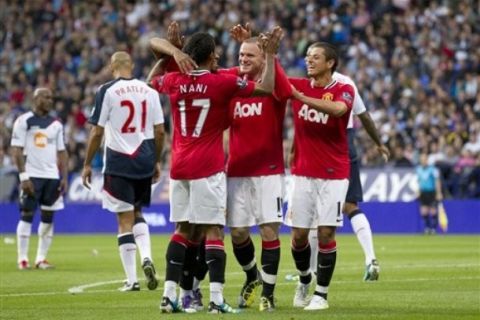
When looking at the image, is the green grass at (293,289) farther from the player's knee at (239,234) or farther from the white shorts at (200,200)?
the white shorts at (200,200)

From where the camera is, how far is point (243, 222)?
1285 centimetres

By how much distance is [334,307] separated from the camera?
43.1ft

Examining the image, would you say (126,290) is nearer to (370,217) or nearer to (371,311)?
A: (371,311)

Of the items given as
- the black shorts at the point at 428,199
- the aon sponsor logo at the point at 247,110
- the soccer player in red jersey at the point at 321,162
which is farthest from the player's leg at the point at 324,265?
the black shorts at the point at 428,199

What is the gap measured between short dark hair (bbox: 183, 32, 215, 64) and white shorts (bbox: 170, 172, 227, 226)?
3.64 ft

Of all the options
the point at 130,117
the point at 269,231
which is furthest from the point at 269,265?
the point at 130,117

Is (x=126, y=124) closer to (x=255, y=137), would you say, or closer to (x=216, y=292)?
(x=255, y=137)

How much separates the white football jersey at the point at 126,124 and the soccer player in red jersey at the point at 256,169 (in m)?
2.62

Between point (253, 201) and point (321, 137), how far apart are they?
96 centimetres

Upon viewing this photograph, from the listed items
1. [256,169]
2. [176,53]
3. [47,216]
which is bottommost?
[47,216]

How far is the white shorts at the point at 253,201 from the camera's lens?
42.2ft

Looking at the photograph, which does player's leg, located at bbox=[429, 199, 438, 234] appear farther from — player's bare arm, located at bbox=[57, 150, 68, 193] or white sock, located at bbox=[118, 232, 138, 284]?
white sock, located at bbox=[118, 232, 138, 284]

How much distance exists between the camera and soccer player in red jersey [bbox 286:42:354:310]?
42.6ft

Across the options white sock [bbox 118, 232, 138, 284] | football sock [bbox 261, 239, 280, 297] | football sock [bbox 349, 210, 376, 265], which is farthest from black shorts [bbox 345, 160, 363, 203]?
football sock [bbox 261, 239, 280, 297]
